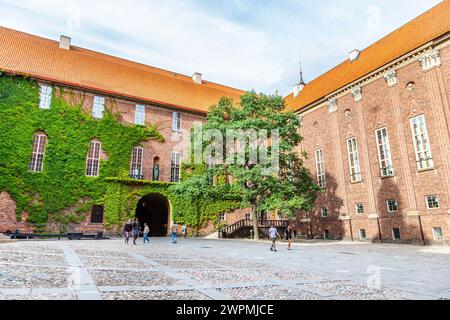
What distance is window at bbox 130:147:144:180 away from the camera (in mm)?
27312

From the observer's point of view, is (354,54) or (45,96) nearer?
(45,96)

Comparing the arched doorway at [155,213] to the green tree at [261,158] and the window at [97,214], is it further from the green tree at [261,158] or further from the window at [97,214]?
the green tree at [261,158]

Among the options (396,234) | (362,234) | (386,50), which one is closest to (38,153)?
(362,234)

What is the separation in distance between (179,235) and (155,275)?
21.3 metres

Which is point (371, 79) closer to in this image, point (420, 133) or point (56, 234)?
point (420, 133)

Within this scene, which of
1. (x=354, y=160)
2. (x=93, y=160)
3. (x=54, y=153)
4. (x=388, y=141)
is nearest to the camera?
(x=388, y=141)

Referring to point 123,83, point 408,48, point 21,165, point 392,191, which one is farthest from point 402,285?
point 123,83

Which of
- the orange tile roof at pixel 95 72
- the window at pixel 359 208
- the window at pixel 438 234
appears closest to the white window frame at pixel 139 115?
the orange tile roof at pixel 95 72

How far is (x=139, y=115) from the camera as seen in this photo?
94.7 feet

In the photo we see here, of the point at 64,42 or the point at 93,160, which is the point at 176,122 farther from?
the point at 64,42

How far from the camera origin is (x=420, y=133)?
839 inches

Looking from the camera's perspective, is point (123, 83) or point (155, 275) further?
point (123, 83)

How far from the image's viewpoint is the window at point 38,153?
23369 mm

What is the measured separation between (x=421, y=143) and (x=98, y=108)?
25.9 metres
